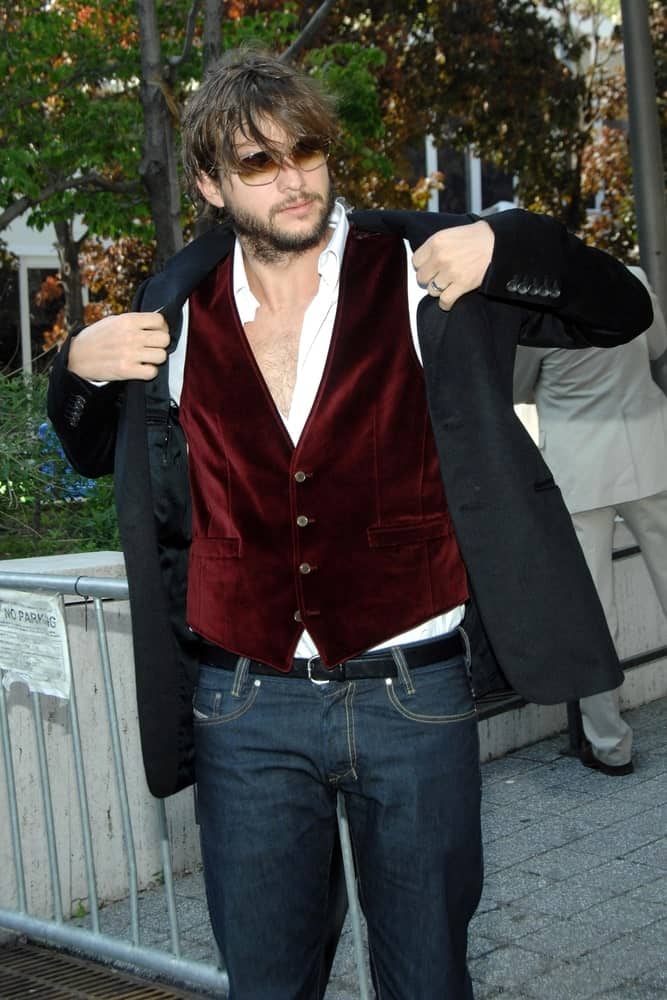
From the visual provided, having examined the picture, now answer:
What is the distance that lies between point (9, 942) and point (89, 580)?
1.56 meters

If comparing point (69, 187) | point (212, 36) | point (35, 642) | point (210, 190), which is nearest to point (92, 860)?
point (35, 642)

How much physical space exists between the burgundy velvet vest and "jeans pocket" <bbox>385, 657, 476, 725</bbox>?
0.09 metres

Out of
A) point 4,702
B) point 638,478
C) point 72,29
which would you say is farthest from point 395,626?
point 72,29

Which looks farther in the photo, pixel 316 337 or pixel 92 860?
pixel 92 860

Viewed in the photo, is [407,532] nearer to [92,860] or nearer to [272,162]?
[272,162]

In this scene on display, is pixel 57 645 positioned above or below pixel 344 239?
below

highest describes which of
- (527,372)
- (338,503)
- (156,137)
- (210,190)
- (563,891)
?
(156,137)

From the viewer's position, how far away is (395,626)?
2.46 m

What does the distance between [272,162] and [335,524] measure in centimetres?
65

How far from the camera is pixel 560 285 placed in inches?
94.0

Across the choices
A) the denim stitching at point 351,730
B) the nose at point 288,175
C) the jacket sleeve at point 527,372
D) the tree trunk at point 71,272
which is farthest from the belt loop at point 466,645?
the tree trunk at point 71,272

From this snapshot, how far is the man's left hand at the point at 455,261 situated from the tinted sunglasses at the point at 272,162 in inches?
13.3

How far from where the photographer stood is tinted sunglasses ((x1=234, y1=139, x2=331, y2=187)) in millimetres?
2543

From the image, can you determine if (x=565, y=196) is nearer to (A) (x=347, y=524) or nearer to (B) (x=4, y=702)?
(B) (x=4, y=702)
